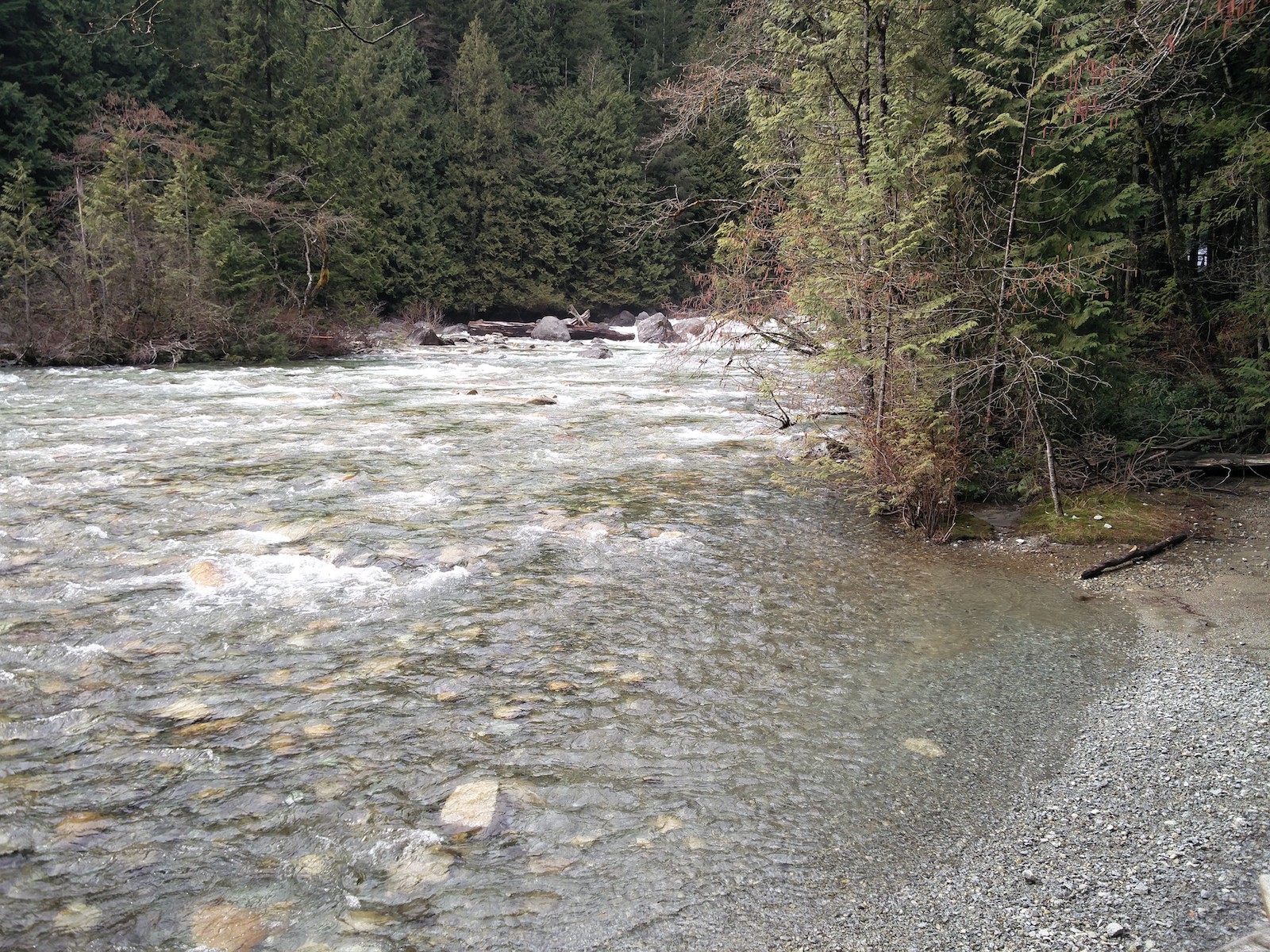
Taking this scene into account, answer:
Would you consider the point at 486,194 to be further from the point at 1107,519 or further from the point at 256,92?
the point at 1107,519

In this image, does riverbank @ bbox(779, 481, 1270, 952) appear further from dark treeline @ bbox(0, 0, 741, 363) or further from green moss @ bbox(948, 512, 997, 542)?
dark treeline @ bbox(0, 0, 741, 363)

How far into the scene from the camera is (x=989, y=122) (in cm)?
793

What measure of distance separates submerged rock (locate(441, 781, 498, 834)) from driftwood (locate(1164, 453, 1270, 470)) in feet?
25.7

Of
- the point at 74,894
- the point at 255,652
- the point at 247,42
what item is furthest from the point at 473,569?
the point at 247,42

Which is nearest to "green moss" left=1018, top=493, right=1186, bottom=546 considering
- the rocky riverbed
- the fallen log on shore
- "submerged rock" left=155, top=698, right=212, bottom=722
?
the rocky riverbed

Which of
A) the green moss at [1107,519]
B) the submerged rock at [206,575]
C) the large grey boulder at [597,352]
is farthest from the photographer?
the large grey boulder at [597,352]

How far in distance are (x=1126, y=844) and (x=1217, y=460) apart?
6.72 meters

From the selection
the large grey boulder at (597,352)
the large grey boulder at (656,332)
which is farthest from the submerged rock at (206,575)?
the large grey boulder at (656,332)

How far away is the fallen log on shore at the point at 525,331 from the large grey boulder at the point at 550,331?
424 millimetres

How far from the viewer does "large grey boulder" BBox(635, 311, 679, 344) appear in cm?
3641

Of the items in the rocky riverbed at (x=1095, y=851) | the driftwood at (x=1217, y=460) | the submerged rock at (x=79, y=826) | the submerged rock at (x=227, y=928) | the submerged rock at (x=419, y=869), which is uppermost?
the driftwood at (x=1217, y=460)

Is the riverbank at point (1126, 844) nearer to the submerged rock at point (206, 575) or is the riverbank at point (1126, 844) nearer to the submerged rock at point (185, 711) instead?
the submerged rock at point (185, 711)

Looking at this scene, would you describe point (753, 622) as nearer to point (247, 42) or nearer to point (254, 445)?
point (254, 445)

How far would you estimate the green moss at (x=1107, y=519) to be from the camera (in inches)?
278
